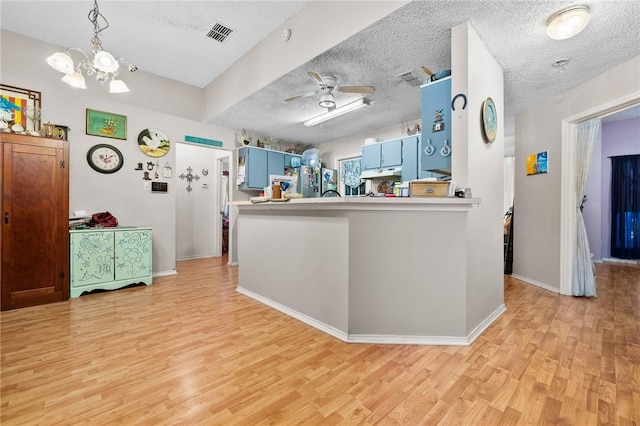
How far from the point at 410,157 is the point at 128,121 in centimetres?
459

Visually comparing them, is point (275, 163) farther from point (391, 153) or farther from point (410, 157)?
point (410, 157)

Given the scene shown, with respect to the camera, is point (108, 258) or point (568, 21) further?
point (108, 258)

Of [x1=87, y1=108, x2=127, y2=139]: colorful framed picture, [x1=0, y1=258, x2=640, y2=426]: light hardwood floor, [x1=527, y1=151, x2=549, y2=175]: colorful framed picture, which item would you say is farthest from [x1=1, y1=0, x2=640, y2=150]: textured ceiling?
[x1=0, y1=258, x2=640, y2=426]: light hardwood floor

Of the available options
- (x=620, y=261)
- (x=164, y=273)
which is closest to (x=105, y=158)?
(x=164, y=273)

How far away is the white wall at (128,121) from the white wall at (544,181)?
5.43m

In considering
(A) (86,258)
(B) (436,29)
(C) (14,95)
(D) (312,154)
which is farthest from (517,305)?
(C) (14,95)

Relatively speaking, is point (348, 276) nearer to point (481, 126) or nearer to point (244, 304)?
point (244, 304)

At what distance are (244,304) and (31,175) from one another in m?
2.85

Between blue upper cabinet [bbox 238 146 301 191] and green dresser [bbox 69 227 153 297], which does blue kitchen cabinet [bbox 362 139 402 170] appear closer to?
blue upper cabinet [bbox 238 146 301 191]

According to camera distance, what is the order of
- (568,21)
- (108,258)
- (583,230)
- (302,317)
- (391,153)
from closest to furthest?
(568,21) < (302,317) < (583,230) < (108,258) < (391,153)

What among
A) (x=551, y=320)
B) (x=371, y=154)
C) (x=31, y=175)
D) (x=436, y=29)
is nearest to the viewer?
(x=436, y=29)

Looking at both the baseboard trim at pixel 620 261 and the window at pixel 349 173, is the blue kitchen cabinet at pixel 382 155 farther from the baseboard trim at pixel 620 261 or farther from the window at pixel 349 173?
the baseboard trim at pixel 620 261

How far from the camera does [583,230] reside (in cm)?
348

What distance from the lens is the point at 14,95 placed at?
132 inches
